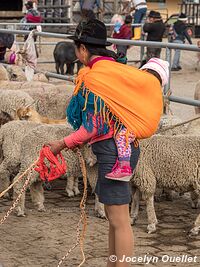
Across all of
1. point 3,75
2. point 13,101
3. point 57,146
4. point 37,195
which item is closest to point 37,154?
point 37,195

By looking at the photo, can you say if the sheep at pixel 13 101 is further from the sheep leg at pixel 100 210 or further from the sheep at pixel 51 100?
the sheep leg at pixel 100 210

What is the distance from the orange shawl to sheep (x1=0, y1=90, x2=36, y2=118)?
13.2ft

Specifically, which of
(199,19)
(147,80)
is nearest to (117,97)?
(147,80)

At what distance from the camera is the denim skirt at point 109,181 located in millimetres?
4754

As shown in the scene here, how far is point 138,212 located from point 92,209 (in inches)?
19.8

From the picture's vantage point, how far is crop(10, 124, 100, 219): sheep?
7051 mm

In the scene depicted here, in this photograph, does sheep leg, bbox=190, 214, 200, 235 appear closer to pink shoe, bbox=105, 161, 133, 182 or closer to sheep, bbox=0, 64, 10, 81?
pink shoe, bbox=105, 161, 133, 182

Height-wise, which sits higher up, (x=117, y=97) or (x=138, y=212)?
(x=117, y=97)

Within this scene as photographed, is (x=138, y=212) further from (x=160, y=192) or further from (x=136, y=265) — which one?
(x=136, y=265)

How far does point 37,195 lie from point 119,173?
8.77ft

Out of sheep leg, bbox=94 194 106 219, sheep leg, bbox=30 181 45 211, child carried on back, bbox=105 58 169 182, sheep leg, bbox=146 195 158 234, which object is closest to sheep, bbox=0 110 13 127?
sheep leg, bbox=30 181 45 211

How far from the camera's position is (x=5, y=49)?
1330 cm

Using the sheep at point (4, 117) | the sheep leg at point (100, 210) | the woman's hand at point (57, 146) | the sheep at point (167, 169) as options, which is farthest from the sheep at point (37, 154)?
the woman's hand at point (57, 146)

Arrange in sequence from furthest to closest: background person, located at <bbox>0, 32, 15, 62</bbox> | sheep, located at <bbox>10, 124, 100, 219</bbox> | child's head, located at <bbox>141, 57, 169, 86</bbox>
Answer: background person, located at <bbox>0, 32, 15, 62</bbox>, sheep, located at <bbox>10, 124, 100, 219</bbox>, child's head, located at <bbox>141, 57, 169, 86</bbox>
